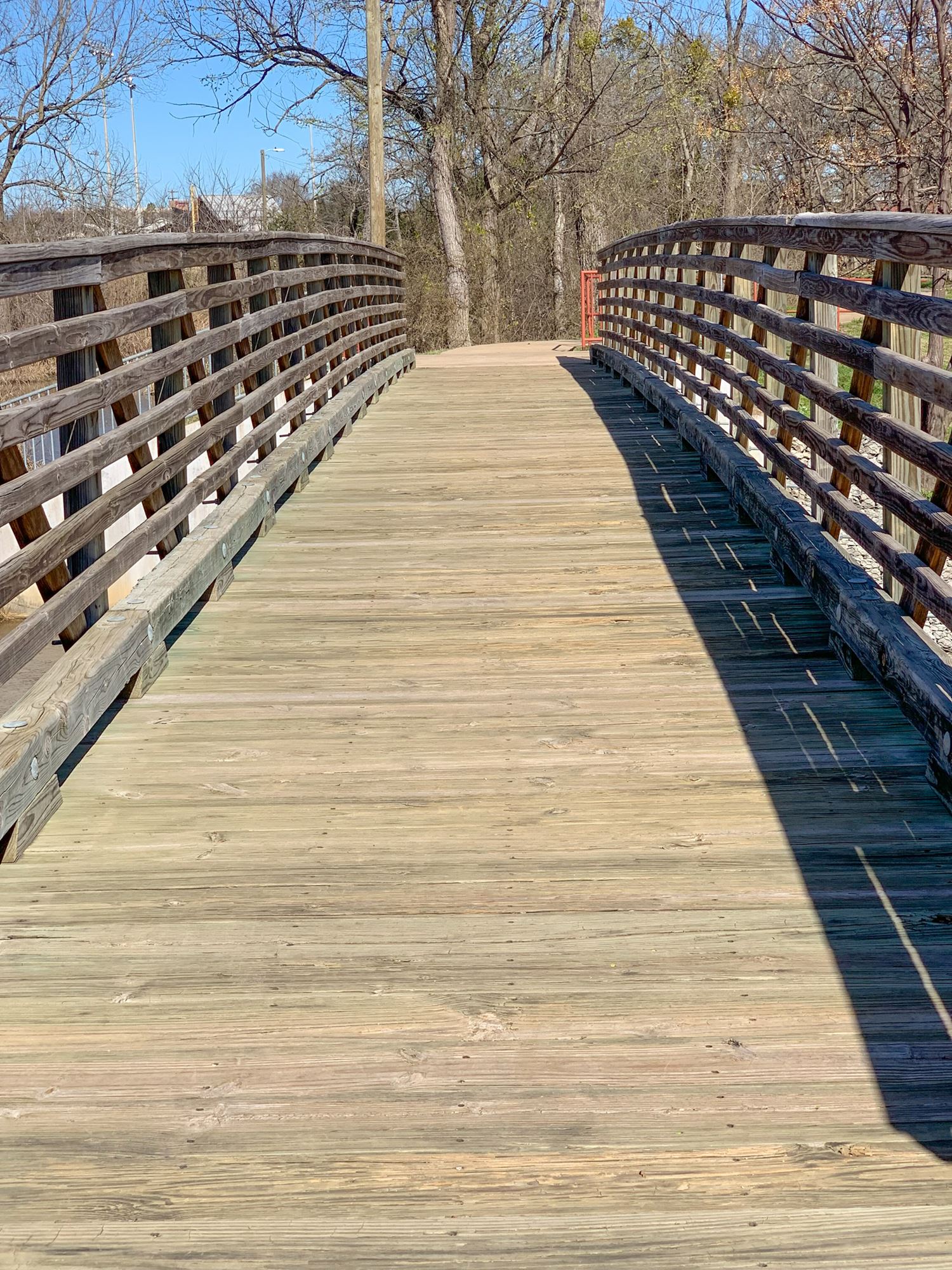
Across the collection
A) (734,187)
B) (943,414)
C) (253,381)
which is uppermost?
(734,187)

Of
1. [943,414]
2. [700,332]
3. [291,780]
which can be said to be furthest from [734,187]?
[291,780]

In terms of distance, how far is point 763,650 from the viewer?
519 cm

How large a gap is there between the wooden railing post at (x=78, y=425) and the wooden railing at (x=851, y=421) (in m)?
2.48

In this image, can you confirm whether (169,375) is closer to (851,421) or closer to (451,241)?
(851,421)

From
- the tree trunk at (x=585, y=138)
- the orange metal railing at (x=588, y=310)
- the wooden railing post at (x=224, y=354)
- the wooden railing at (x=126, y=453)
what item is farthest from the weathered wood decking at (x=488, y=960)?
the tree trunk at (x=585, y=138)

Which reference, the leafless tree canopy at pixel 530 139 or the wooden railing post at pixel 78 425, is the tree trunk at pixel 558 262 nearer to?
the leafless tree canopy at pixel 530 139

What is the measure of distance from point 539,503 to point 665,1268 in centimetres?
602

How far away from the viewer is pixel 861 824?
3707 millimetres

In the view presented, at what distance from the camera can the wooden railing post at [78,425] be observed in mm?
4414

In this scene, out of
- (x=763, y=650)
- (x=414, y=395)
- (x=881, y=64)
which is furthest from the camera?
(x=881, y=64)

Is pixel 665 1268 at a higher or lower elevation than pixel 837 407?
lower

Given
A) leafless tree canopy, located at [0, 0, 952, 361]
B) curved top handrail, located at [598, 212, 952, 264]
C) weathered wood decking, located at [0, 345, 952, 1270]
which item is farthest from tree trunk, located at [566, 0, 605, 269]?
weathered wood decking, located at [0, 345, 952, 1270]

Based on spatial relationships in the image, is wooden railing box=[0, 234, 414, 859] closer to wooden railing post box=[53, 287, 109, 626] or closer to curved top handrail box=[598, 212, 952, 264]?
wooden railing post box=[53, 287, 109, 626]

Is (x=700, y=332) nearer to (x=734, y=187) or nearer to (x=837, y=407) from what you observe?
(x=837, y=407)
